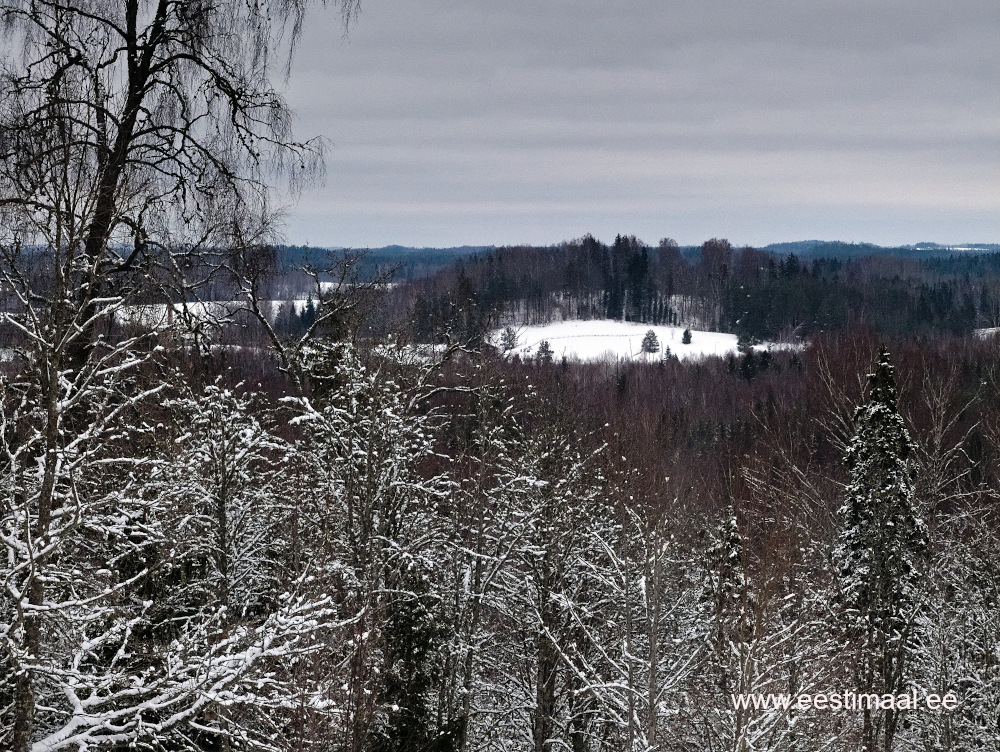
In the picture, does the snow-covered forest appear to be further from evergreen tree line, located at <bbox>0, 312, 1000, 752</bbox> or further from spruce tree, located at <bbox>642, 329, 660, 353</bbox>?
spruce tree, located at <bbox>642, 329, 660, 353</bbox>

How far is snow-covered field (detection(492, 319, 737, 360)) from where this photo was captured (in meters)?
111

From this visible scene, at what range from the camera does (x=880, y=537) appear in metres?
15.1

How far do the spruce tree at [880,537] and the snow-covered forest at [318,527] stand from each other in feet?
0.25

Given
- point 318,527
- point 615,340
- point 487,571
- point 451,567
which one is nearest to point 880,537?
point 487,571

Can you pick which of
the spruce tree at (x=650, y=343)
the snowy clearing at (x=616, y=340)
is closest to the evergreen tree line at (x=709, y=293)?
the snowy clearing at (x=616, y=340)

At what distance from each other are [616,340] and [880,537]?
10615 cm

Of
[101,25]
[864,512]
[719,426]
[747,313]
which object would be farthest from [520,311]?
[101,25]

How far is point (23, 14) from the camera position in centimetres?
719

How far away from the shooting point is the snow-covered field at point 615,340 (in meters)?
111

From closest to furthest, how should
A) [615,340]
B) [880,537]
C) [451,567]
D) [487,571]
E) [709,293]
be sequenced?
[451,567], [880,537], [487,571], [615,340], [709,293]

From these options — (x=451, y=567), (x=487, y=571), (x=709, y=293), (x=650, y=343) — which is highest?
(x=709, y=293)

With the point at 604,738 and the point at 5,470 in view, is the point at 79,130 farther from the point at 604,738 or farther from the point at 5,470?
the point at 604,738

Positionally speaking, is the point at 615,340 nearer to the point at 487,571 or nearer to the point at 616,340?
the point at 616,340

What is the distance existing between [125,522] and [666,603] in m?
12.4
